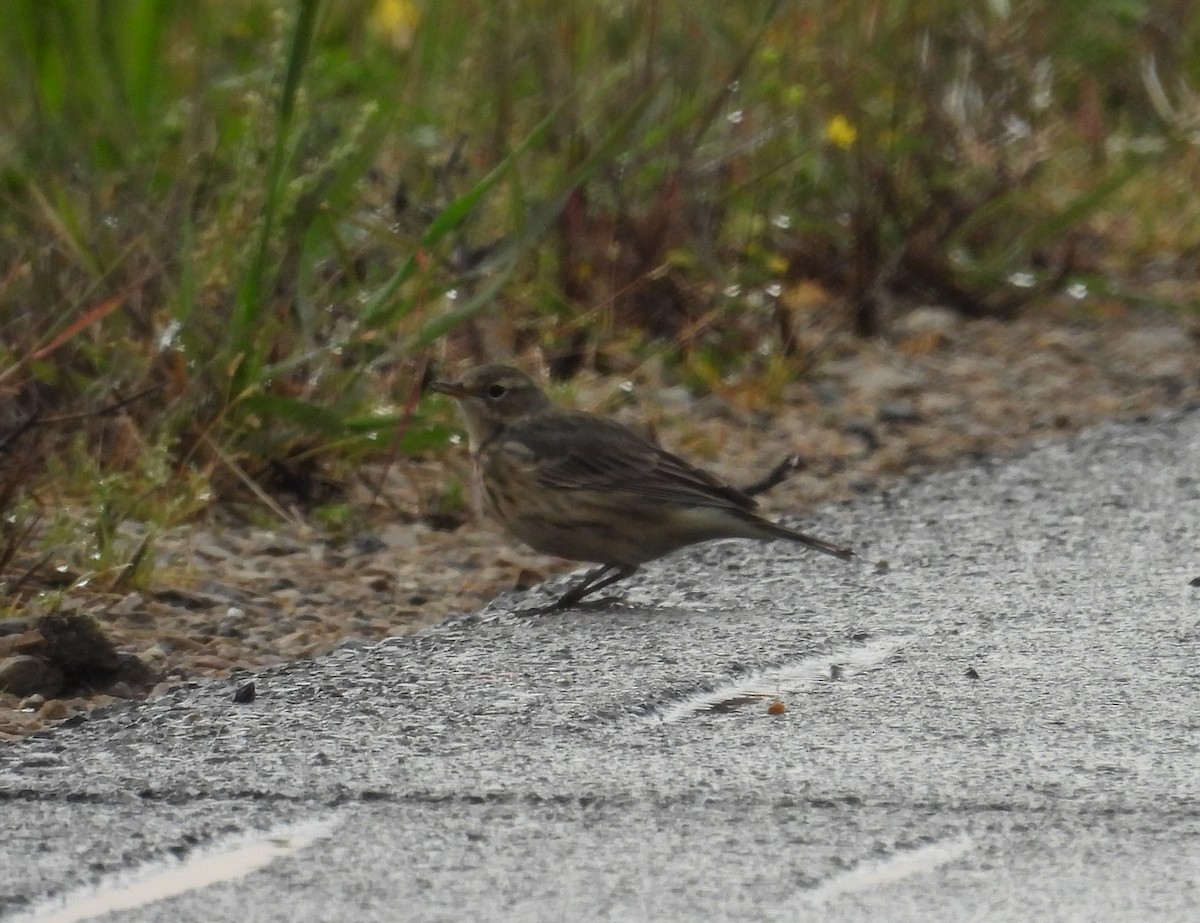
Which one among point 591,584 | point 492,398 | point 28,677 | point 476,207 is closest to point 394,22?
point 476,207

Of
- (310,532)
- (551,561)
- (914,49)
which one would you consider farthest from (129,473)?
(914,49)

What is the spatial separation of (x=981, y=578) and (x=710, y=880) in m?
2.55

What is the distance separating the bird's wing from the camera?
642cm

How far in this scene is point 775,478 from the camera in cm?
705

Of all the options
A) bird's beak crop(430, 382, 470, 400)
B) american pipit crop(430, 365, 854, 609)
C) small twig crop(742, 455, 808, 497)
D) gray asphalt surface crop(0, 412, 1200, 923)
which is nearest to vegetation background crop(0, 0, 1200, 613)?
bird's beak crop(430, 382, 470, 400)

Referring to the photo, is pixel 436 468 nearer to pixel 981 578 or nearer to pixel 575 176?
pixel 575 176

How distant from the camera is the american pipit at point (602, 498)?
6344 millimetres

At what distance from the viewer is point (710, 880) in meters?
3.72

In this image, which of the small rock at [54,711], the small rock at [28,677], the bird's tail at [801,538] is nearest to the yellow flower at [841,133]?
the bird's tail at [801,538]

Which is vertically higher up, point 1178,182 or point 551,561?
point 1178,182

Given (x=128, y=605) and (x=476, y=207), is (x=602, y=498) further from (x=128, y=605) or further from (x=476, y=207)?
(x=476, y=207)

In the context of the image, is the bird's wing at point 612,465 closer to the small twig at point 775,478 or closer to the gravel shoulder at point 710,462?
the gravel shoulder at point 710,462

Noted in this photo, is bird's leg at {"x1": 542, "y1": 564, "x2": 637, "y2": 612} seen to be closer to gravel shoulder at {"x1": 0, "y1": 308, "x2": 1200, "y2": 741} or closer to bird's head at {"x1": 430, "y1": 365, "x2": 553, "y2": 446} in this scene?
gravel shoulder at {"x1": 0, "y1": 308, "x2": 1200, "y2": 741}

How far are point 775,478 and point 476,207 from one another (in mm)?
1559
